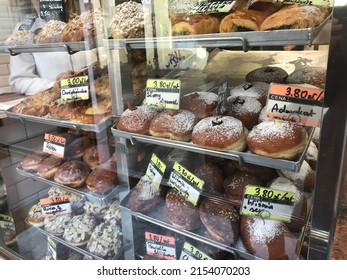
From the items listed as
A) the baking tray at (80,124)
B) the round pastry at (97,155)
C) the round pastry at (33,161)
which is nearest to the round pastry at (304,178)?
the baking tray at (80,124)

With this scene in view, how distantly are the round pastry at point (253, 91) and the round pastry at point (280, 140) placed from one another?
0.71ft

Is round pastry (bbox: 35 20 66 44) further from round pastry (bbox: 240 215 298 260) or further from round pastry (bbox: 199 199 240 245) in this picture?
round pastry (bbox: 240 215 298 260)

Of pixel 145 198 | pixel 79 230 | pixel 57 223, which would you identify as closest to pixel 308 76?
pixel 145 198

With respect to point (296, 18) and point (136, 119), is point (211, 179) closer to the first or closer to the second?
point (136, 119)

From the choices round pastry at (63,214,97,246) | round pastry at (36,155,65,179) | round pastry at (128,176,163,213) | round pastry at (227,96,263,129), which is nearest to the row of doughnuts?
round pastry at (63,214,97,246)

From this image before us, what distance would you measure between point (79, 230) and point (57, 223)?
0.59ft

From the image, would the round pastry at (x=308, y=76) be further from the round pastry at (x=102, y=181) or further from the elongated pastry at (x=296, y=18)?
the round pastry at (x=102, y=181)

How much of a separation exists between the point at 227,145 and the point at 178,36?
0.43m

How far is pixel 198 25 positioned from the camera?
1.02m

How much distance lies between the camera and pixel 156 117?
1229 mm

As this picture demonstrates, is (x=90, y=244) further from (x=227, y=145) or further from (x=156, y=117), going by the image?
(x=227, y=145)

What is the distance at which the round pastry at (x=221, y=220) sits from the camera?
1.09 meters

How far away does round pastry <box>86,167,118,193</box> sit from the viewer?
1466 millimetres
